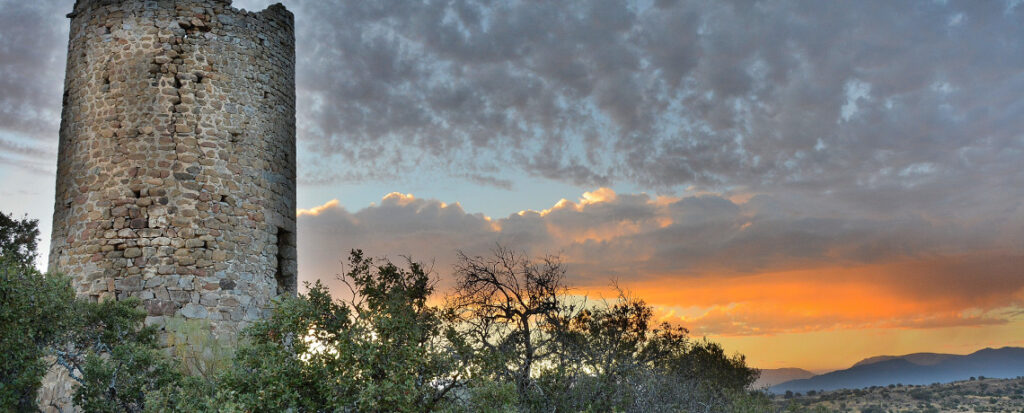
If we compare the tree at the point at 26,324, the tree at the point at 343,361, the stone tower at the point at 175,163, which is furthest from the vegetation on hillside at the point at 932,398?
the tree at the point at 26,324

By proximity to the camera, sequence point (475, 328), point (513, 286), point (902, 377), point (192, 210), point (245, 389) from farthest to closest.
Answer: point (902, 377) < point (513, 286) < point (475, 328) < point (192, 210) < point (245, 389)

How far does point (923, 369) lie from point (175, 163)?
156112mm

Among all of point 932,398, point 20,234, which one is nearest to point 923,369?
point 932,398

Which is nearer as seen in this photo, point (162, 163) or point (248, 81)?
point (162, 163)

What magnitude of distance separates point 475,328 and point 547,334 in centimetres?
125

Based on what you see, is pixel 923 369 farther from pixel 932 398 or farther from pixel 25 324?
pixel 25 324

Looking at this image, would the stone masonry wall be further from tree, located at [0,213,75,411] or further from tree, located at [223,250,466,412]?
tree, located at [223,250,466,412]

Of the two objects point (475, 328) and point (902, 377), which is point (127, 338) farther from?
point (902, 377)

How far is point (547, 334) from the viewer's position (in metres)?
12.3

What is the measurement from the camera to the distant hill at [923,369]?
4213 inches

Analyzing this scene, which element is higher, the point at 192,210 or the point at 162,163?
the point at 162,163

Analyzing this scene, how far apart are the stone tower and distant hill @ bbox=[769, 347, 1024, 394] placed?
97377 millimetres

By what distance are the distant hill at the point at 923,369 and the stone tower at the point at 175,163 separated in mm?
97377

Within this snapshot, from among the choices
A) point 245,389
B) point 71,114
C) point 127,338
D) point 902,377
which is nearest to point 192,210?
point 127,338
